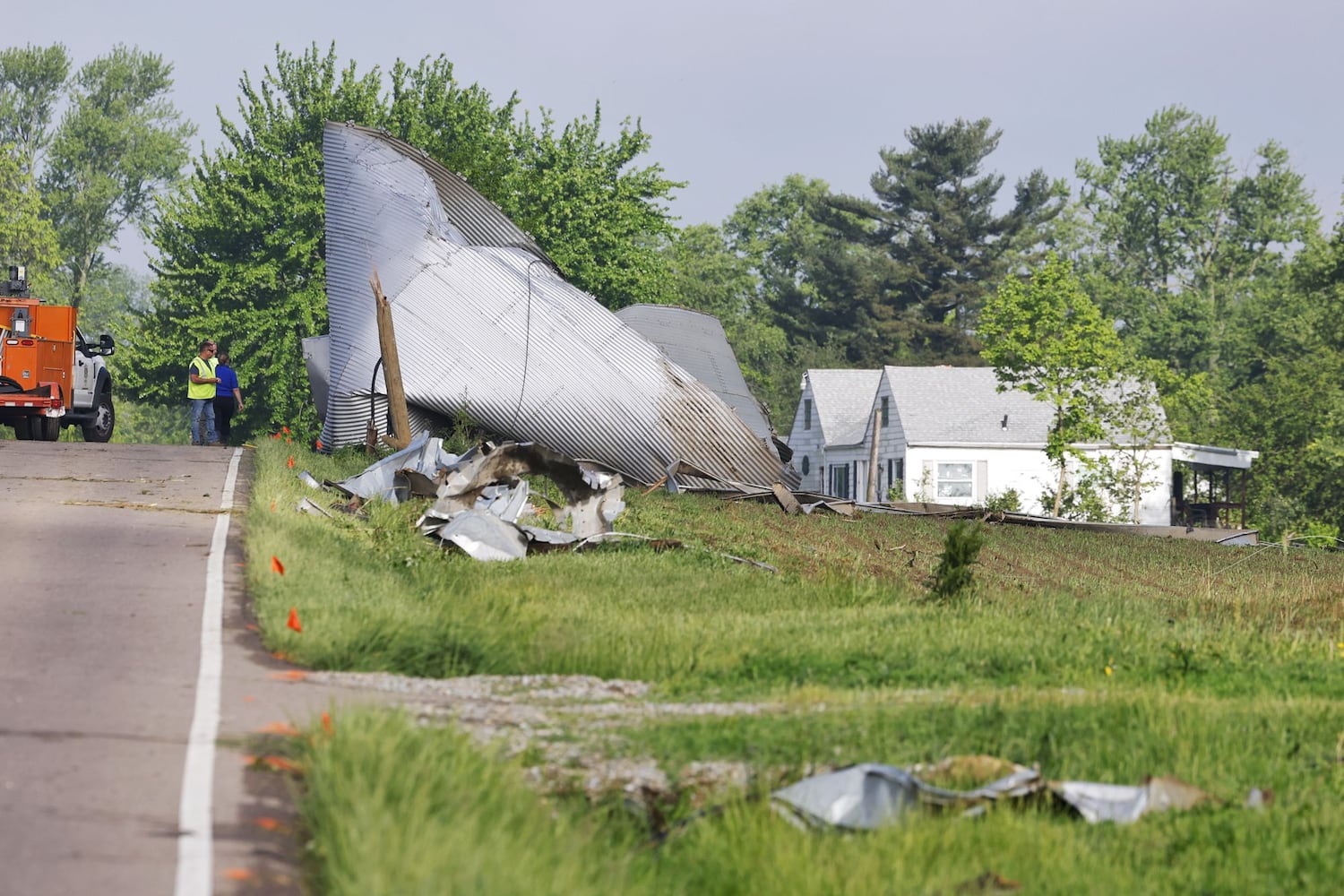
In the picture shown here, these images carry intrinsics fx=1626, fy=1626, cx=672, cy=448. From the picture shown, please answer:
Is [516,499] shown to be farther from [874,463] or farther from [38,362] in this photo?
[874,463]

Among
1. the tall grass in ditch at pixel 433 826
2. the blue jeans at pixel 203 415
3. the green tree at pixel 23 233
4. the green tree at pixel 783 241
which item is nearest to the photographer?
the tall grass in ditch at pixel 433 826

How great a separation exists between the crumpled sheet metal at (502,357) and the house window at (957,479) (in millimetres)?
24237

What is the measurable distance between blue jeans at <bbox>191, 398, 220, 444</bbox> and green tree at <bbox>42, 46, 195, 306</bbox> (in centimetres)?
6591

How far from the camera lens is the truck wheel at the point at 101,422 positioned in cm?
2983

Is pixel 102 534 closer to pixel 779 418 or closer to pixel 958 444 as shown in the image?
pixel 958 444

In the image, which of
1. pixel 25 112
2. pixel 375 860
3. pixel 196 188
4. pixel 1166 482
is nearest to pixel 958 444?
pixel 1166 482

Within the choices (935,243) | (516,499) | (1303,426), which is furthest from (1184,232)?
(516,499)

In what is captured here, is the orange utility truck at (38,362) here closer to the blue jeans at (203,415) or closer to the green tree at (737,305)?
the blue jeans at (203,415)

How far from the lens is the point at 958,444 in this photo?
51688mm

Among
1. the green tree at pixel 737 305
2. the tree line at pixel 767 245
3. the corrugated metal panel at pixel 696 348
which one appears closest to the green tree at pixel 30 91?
the tree line at pixel 767 245

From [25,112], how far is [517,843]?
95.5 m

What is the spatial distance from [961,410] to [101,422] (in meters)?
30.7

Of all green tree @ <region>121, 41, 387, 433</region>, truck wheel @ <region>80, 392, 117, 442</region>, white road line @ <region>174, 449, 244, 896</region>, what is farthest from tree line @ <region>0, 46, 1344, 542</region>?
white road line @ <region>174, 449, 244, 896</region>

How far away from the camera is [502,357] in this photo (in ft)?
87.9
